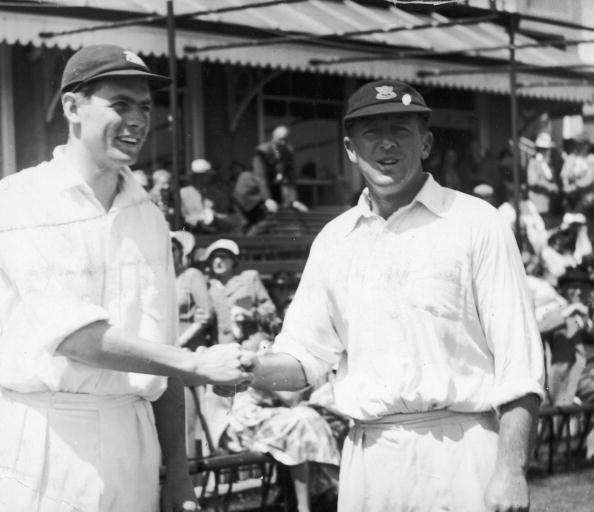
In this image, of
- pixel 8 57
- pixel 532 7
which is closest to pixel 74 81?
pixel 8 57

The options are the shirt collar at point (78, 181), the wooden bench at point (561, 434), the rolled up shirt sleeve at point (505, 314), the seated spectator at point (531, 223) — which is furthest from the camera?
the seated spectator at point (531, 223)

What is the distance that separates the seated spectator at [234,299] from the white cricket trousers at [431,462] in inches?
188

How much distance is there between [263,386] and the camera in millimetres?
3504

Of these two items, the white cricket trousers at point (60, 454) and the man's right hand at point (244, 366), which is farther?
the man's right hand at point (244, 366)

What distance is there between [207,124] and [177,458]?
1127 cm

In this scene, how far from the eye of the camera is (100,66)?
322 centimetres

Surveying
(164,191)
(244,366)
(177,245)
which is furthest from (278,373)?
(164,191)

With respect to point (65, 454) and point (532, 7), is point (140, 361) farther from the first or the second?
point (532, 7)

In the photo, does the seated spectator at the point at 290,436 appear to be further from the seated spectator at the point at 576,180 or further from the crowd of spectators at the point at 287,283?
the seated spectator at the point at 576,180

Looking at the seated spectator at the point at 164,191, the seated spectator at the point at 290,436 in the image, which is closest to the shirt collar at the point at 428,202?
the seated spectator at the point at 290,436

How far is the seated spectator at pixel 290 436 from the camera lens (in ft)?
22.4

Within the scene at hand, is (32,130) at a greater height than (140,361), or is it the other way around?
(32,130)

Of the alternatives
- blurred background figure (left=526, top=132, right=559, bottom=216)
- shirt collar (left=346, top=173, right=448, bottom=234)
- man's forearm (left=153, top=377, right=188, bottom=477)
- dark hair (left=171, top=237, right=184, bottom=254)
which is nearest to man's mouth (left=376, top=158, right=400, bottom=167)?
shirt collar (left=346, top=173, right=448, bottom=234)

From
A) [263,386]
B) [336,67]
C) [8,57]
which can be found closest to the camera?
[263,386]
